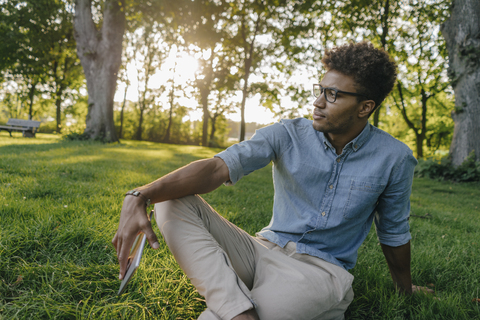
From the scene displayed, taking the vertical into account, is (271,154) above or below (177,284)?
above

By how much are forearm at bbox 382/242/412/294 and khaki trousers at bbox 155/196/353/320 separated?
0.57 meters

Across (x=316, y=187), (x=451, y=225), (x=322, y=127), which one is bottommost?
(x=451, y=225)

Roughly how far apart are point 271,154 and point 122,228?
44.3 inches

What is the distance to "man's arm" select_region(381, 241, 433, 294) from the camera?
2.21m

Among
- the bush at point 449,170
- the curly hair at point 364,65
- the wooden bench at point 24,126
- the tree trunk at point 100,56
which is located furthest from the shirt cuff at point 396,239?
the wooden bench at point 24,126

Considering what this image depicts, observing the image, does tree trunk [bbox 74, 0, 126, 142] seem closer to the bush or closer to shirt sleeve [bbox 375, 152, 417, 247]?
the bush

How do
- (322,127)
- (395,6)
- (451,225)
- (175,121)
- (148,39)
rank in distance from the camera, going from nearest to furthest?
(322,127) → (451,225) → (395,6) → (148,39) → (175,121)

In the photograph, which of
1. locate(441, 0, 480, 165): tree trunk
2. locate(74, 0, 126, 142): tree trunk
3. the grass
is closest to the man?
the grass

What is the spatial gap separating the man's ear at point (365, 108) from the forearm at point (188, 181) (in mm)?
1131

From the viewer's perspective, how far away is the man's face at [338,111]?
85.7 inches

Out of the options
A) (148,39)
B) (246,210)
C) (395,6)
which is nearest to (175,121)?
(148,39)

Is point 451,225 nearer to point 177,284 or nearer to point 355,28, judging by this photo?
point 177,284

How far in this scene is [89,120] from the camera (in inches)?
565

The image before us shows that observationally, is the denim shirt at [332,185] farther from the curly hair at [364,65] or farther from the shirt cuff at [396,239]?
the curly hair at [364,65]
